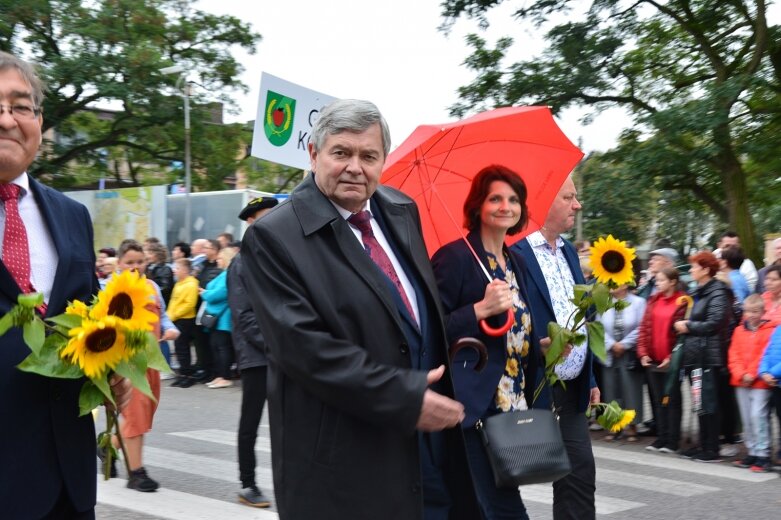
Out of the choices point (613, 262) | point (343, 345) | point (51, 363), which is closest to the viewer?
point (51, 363)

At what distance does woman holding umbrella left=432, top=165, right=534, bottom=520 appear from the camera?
3.55 meters

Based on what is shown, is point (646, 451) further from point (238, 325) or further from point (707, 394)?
point (238, 325)

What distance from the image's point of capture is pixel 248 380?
6.12 m

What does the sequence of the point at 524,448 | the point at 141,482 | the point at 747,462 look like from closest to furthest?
the point at 524,448
the point at 141,482
the point at 747,462

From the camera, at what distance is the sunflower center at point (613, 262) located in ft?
13.2

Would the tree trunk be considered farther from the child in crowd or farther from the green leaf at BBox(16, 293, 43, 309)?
the green leaf at BBox(16, 293, 43, 309)

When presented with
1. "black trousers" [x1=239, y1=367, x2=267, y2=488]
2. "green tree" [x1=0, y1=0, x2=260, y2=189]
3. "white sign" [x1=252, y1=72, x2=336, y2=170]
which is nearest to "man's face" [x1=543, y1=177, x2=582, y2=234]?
"black trousers" [x1=239, y1=367, x2=267, y2=488]

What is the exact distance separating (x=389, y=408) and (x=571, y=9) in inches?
646

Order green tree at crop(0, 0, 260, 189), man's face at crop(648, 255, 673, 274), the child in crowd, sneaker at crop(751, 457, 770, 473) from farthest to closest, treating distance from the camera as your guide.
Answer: green tree at crop(0, 0, 260, 189) < man's face at crop(648, 255, 673, 274) < the child in crowd < sneaker at crop(751, 457, 770, 473)

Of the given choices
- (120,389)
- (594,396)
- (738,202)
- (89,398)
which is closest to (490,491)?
(594,396)

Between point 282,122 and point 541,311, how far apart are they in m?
5.25

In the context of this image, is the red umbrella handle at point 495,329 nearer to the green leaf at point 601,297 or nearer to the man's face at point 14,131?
the green leaf at point 601,297

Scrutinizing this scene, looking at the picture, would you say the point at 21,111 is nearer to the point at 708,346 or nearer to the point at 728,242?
the point at 708,346

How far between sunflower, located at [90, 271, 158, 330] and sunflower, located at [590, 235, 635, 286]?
2183 mm
